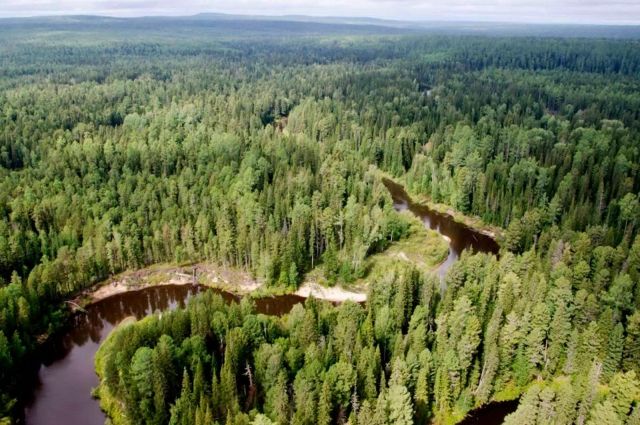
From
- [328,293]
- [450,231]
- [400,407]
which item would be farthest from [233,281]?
[450,231]

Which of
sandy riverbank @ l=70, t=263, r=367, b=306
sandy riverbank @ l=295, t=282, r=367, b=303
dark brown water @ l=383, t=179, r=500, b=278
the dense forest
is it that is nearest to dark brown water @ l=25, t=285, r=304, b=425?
sandy riverbank @ l=70, t=263, r=367, b=306

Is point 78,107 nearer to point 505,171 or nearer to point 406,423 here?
point 505,171

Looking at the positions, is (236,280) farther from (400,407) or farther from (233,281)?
(400,407)

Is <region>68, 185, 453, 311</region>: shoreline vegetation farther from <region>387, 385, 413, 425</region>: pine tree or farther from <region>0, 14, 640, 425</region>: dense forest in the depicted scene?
<region>387, 385, 413, 425</region>: pine tree

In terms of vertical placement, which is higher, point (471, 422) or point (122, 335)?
point (122, 335)

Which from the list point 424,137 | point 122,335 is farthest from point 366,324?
point 424,137
